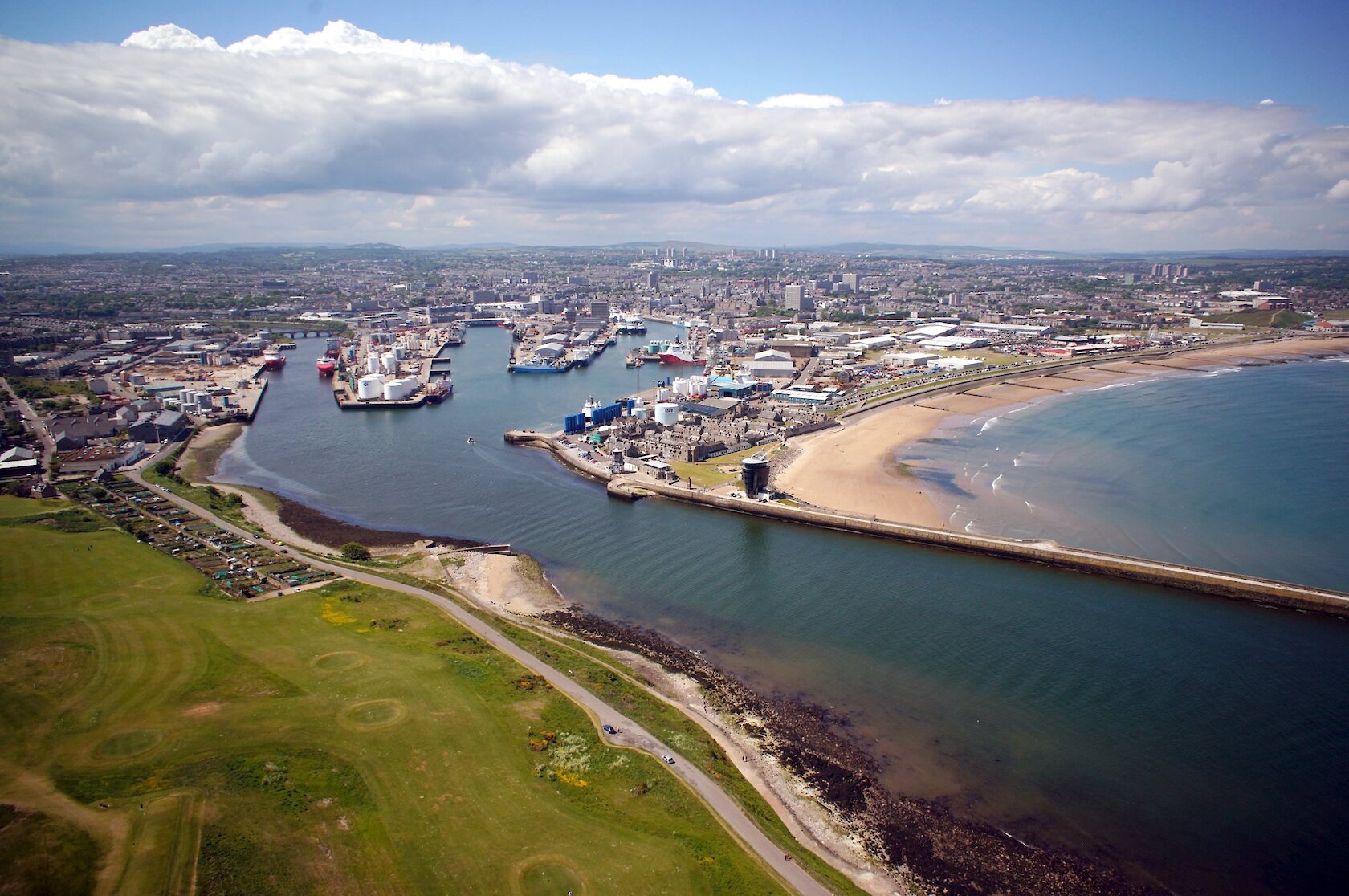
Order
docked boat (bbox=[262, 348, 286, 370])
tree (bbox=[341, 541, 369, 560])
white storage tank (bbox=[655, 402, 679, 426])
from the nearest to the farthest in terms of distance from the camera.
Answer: tree (bbox=[341, 541, 369, 560])
white storage tank (bbox=[655, 402, 679, 426])
docked boat (bbox=[262, 348, 286, 370])

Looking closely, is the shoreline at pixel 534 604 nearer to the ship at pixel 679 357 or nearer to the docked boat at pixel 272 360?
the docked boat at pixel 272 360

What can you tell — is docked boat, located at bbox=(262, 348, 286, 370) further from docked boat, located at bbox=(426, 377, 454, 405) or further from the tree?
the tree

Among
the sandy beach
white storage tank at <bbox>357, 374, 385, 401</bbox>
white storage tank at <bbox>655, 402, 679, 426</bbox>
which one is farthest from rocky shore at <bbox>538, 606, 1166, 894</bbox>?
white storage tank at <bbox>357, 374, 385, 401</bbox>

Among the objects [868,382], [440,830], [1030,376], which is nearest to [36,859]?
[440,830]

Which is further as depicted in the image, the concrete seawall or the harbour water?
the concrete seawall

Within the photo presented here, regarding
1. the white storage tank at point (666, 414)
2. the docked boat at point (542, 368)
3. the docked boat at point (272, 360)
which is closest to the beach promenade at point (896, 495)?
the white storage tank at point (666, 414)

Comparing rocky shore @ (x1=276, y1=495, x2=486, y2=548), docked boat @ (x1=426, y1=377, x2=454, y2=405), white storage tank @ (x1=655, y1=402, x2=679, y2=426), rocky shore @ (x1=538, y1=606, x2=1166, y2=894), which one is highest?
white storage tank @ (x1=655, y1=402, x2=679, y2=426)

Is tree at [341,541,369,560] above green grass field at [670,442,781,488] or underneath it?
underneath
